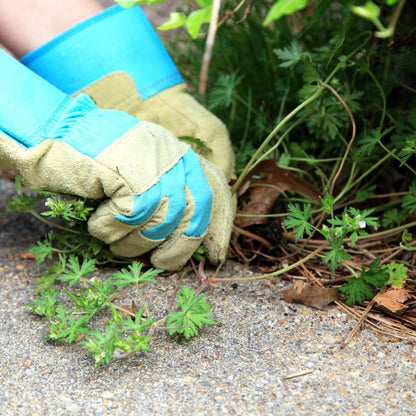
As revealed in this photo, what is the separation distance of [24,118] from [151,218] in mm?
340

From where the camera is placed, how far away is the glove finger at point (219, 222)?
1.26 metres

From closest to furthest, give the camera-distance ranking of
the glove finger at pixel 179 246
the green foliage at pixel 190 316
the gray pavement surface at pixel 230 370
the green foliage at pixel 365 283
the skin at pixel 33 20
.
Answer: the gray pavement surface at pixel 230 370, the green foliage at pixel 190 316, the green foliage at pixel 365 283, the glove finger at pixel 179 246, the skin at pixel 33 20

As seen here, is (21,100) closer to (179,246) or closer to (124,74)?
(124,74)

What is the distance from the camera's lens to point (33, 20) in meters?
1.36

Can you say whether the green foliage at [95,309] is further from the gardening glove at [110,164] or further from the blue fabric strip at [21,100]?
the blue fabric strip at [21,100]

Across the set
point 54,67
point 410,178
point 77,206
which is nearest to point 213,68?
point 54,67

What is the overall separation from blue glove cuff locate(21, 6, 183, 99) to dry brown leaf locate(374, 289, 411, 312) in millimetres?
754

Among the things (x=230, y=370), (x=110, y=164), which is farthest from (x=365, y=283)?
(x=110, y=164)

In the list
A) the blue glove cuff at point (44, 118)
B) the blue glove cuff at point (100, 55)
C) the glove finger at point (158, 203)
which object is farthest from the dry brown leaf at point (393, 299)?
the blue glove cuff at point (100, 55)

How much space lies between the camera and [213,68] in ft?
5.95

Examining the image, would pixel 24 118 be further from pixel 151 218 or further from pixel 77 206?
pixel 151 218

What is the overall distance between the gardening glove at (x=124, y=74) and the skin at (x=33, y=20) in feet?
0.12

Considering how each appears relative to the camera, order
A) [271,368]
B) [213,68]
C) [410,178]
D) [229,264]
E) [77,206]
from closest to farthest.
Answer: [271,368]
[77,206]
[229,264]
[410,178]
[213,68]

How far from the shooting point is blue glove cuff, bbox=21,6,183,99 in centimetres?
136
